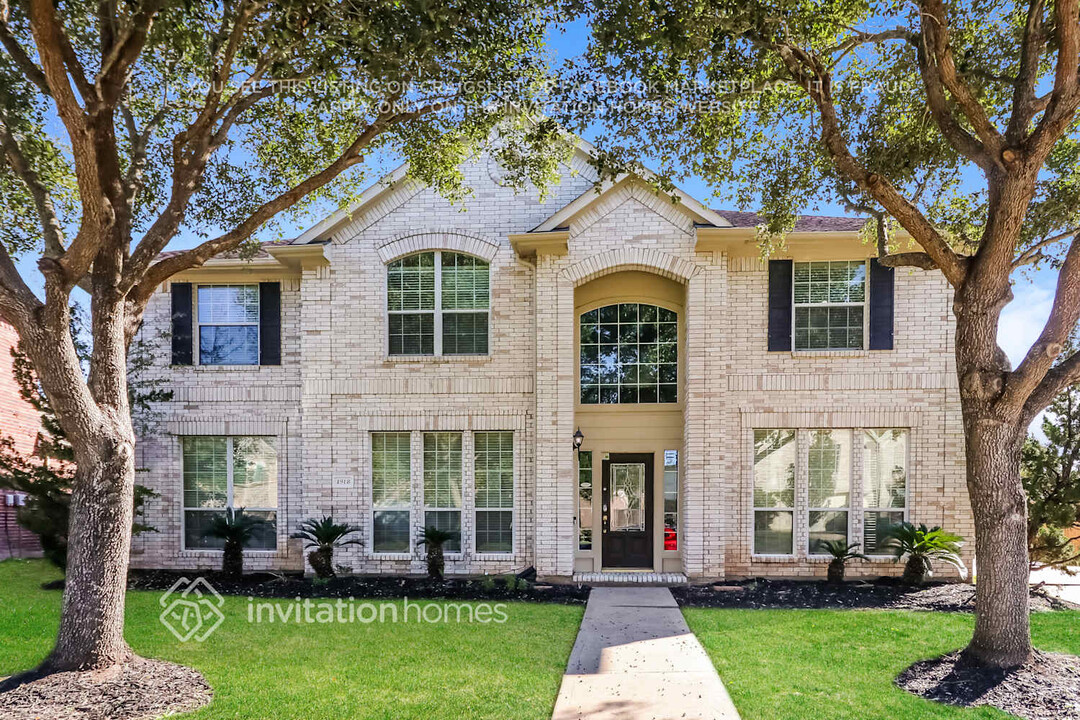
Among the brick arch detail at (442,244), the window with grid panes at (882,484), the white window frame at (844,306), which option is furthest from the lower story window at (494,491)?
the window with grid panes at (882,484)

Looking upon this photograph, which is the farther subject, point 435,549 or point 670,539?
point 670,539

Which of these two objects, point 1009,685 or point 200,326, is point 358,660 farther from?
point 200,326

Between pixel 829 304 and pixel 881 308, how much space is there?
0.85 m

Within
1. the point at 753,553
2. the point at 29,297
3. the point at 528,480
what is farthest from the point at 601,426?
the point at 29,297

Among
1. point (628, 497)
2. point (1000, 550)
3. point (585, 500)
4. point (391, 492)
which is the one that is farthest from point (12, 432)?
point (1000, 550)

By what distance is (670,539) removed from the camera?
11.5m

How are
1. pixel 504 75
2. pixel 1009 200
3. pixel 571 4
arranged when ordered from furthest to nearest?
1. pixel 504 75
2. pixel 571 4
3. pixel 1009 200

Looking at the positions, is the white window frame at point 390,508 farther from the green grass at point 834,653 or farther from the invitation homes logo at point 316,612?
the green grass at point 834,653

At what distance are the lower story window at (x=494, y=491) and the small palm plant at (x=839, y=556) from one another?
5.45 meters

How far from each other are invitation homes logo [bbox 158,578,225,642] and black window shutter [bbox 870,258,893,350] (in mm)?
10993

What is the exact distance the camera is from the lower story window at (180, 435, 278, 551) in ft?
38.5

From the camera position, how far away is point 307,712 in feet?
17.8

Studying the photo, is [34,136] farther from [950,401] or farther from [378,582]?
[950,401]

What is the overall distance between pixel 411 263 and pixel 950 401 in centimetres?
971
